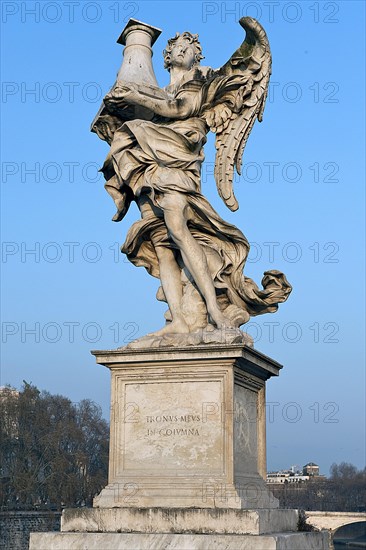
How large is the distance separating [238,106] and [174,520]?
4.78 meters

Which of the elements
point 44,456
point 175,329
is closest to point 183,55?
point 175,329

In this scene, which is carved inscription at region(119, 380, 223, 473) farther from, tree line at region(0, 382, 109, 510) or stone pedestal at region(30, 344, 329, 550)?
tree line at region(0, 382, 109, 510)

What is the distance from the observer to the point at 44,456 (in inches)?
2232

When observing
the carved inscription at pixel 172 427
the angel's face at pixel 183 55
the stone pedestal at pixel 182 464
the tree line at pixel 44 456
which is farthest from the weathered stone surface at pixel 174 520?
the tree line at pixel 44 456

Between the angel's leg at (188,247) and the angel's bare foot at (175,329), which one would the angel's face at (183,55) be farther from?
the angel's bare foot at (175,329)

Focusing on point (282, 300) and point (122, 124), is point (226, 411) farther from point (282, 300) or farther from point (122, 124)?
point (122, 124)

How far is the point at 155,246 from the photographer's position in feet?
30.7

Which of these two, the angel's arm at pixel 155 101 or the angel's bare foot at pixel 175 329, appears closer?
the angel's bare foot at pixel 175 329

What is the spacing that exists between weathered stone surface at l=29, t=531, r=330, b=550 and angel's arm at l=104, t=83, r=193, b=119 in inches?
182

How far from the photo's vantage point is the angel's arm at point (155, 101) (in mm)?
9195

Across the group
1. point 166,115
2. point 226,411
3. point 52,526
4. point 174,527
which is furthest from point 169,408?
point 52,526

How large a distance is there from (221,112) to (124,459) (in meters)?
4.18

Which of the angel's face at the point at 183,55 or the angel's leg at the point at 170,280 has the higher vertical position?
the angel's face at the point at 183,55

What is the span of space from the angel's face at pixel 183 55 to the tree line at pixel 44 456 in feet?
157
